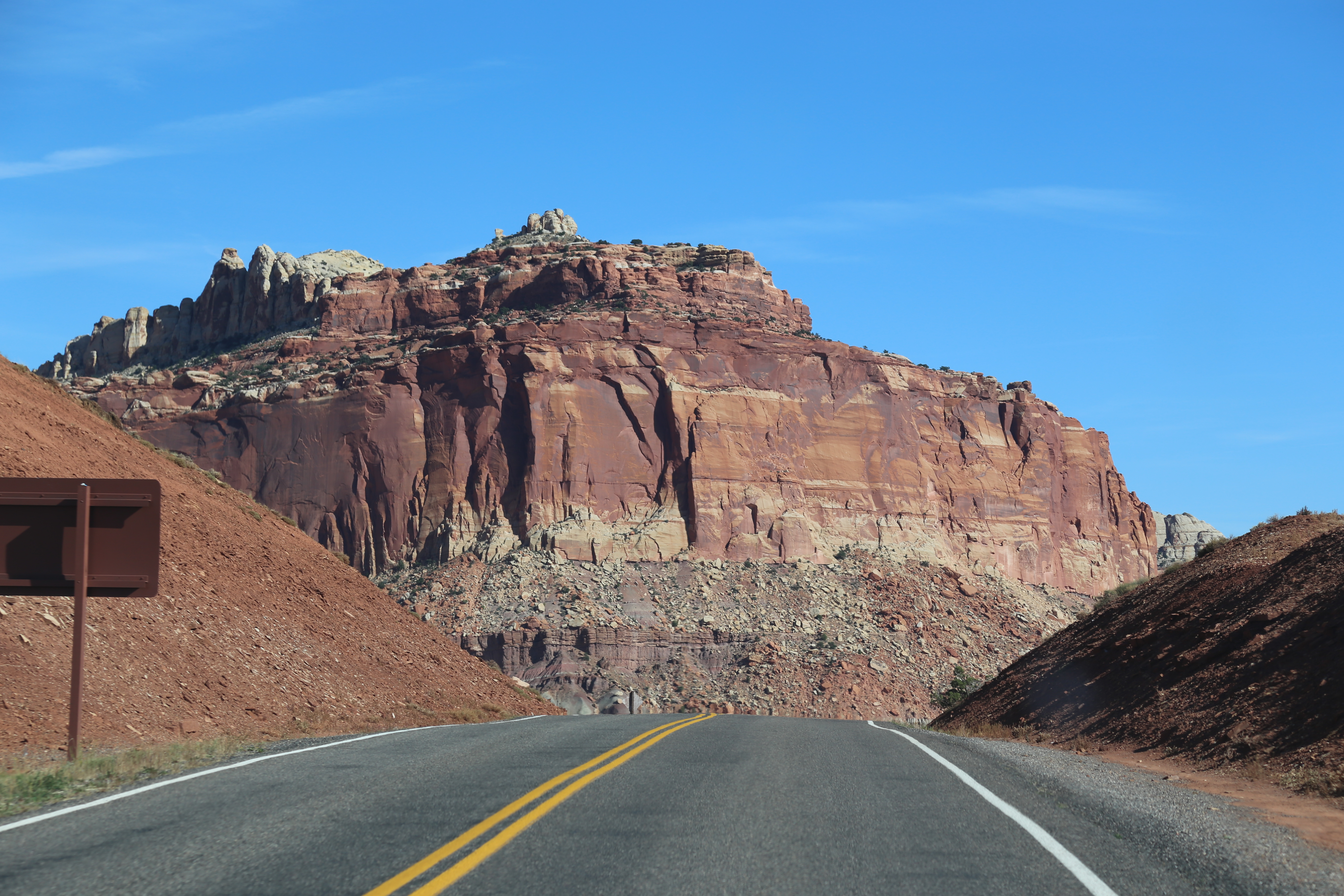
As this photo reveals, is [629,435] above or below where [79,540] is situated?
above

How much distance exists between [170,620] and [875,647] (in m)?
56.8

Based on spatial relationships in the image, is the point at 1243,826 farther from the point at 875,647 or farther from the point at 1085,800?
the point at 875,647

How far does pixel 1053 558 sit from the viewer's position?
325 ft

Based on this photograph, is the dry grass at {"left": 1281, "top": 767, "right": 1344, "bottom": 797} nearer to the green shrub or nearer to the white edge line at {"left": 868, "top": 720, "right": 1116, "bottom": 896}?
the white edge line at {"left": 868, "top": 720, "right": 1116, "bottom": 896}

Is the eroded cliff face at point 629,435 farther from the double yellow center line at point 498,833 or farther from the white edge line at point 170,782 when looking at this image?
the double yellow center line at point 498,833

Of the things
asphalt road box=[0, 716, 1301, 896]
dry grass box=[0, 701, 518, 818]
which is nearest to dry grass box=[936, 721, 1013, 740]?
asphalt road box=[0, 716, 1301, 896]

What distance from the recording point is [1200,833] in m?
9.28

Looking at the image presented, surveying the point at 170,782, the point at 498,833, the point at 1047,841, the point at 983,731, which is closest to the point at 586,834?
the point at 498,833

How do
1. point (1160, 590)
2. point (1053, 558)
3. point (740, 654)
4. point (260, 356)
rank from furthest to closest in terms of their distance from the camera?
point (260, 356), point (1053, 558), point (740, 654), point (1160, 590)

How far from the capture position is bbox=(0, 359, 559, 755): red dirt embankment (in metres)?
17.3

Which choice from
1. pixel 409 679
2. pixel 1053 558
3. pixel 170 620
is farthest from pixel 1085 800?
pixel 1053 558

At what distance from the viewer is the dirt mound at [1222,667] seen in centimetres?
1488

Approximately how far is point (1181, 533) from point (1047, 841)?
183 metres

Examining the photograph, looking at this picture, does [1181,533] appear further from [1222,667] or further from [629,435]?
[1222,667]
